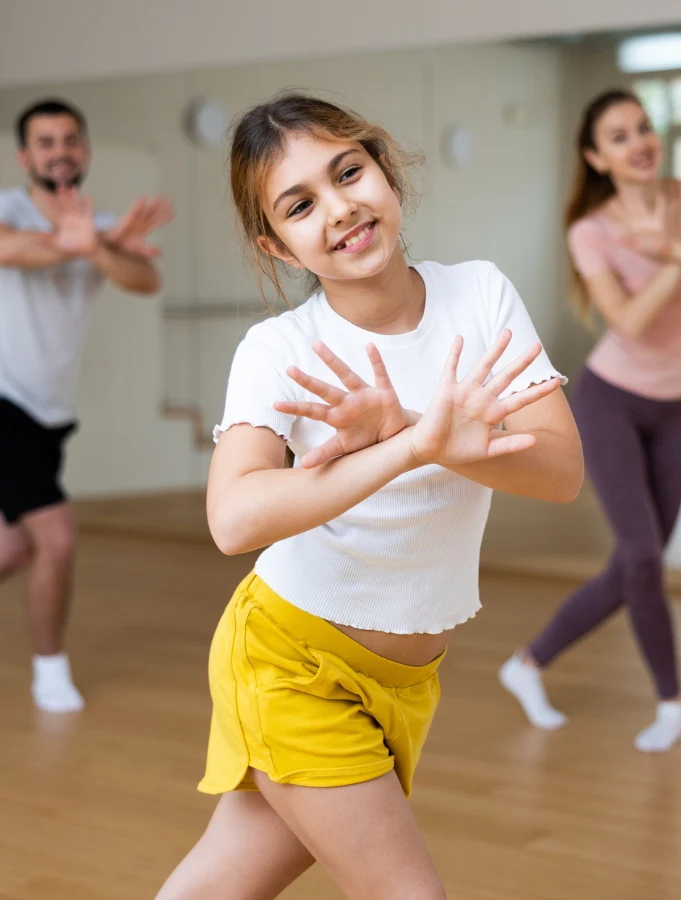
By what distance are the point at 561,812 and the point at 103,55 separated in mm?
4690

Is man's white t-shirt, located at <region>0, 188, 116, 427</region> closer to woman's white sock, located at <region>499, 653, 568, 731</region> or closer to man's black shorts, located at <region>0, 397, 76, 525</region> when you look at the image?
man's black shorts, located at <region>0, 397, 76, 525</region>

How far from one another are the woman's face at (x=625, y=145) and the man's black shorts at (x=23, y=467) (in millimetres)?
1592

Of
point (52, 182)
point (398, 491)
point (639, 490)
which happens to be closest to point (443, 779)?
point (639, 490)

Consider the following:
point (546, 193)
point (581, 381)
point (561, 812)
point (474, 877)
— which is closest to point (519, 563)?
point (546, 193)

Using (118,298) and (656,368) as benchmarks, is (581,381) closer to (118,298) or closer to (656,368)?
(656,368)

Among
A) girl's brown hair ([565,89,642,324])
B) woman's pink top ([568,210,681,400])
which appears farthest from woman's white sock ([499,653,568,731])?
girl's brown hair ([565,89,642,324])

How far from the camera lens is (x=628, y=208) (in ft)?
10.3

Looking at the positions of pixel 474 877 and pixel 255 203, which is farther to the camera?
pixel 474 877

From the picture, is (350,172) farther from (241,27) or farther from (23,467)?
(241,27)

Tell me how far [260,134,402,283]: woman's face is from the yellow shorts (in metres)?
0.41

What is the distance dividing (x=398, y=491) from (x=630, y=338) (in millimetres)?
1764

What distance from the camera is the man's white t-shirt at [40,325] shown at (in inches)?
133

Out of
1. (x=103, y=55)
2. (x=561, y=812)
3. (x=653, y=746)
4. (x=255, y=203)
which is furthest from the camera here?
(x=103, y=55)

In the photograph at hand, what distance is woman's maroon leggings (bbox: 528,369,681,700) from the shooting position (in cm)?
297
